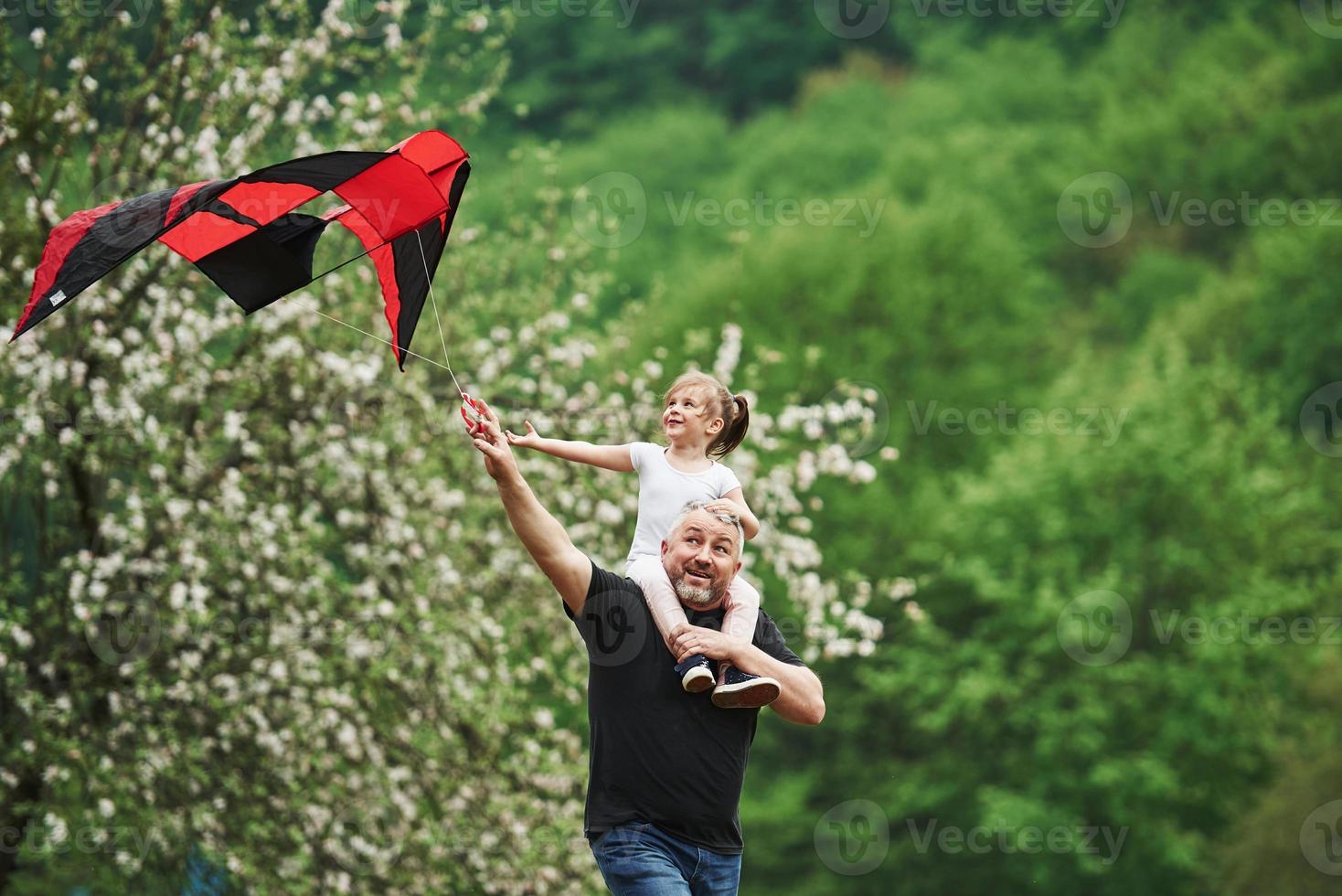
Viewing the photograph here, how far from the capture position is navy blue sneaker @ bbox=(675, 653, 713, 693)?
5.28 meters

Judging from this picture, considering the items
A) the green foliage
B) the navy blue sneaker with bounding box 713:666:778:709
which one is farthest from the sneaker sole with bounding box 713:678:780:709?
the green foliage

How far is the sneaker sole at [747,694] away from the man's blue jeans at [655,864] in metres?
0.46

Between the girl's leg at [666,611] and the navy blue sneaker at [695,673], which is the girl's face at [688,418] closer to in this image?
the girl's leg at [666,611]

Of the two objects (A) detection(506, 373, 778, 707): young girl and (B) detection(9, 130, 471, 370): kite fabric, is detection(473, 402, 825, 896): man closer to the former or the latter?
(A) detection(506, 373, 778, 707): young girl

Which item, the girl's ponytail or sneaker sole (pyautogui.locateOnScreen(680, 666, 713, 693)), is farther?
the girl's ponytail

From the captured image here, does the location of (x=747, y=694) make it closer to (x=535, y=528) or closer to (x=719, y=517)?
(x=719, y=517)

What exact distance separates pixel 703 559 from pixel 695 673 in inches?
17.0

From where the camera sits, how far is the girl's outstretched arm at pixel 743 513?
226 inches

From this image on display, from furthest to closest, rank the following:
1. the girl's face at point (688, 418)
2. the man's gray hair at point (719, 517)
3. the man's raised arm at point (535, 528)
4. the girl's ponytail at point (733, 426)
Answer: the girl's ponytail at point (733, 426), the girl's face at point (688, 418), the man's gray hair at point (719, 517), the man's raised arm at point (535, 528)

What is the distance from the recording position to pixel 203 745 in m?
11.7

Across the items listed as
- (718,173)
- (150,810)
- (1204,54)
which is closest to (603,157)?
(718,173)

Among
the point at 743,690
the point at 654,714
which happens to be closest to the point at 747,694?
the point at 743,690

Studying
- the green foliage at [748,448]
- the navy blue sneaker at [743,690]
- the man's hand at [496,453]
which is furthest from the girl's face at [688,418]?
the green foliage at [748,448]

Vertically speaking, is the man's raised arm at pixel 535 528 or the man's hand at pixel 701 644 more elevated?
the man's raised arm at pixel 535 528
